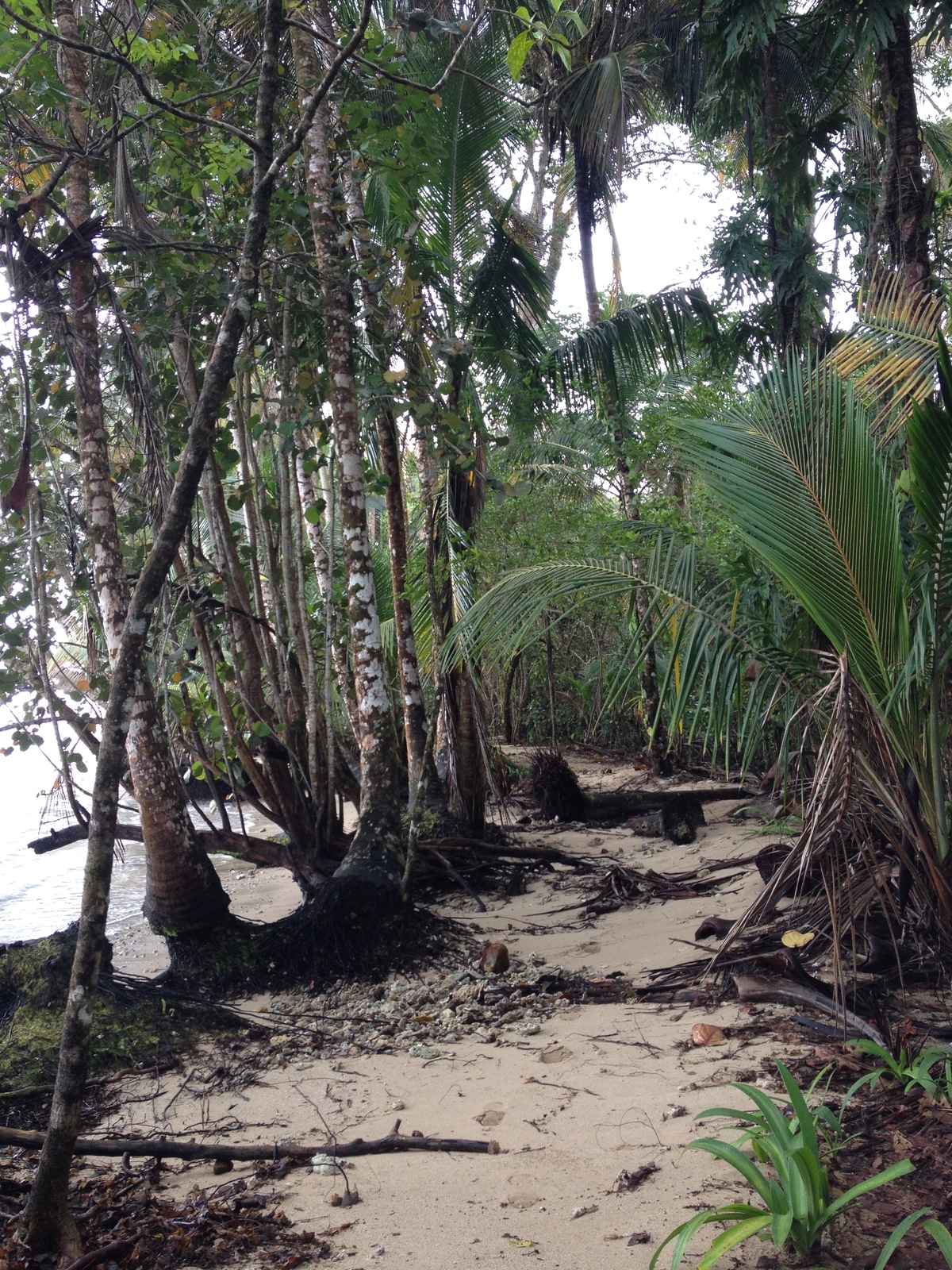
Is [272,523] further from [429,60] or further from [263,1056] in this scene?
[429,60]

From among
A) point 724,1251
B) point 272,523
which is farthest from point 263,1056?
point 272,523

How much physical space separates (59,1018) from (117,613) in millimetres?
1778

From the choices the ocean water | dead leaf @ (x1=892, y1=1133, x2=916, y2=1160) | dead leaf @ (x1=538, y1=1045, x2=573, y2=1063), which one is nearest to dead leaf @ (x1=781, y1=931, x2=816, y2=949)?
dead leaf @ (x1=538, y1=1045, x2=573, y2=1063)

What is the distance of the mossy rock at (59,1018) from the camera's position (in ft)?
11.9

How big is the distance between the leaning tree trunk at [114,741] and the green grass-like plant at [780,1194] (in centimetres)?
141

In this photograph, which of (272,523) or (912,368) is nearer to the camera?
(912,368)

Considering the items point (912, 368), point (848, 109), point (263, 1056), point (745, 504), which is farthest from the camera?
point (848, 109)

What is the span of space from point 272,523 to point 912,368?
3.79 m

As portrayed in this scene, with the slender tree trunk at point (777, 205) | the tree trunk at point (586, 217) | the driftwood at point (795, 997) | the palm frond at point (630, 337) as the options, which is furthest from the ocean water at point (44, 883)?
the tree trunk at point (586, 217)

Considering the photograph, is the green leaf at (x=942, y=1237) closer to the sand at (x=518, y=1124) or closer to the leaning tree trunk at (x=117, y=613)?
the sand at (x=518, y=1124)

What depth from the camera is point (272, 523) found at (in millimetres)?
6078

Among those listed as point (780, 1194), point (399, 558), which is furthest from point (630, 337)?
point (780, 1194)

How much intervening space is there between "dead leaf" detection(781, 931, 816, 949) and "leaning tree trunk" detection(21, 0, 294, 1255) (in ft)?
7.81

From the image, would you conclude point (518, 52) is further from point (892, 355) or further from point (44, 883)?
point (44, 883)
